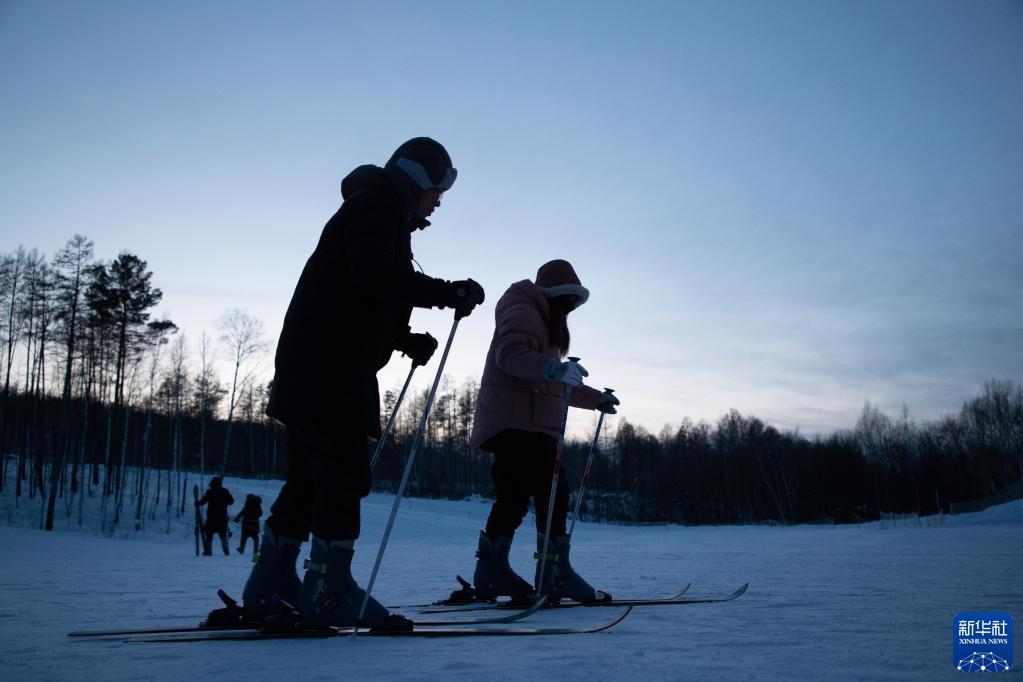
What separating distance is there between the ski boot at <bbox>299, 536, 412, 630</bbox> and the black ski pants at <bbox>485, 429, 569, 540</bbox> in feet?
4.06

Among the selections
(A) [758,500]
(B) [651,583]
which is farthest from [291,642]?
(A) [758,500]

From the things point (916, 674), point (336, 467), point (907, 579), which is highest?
point (336, 467)

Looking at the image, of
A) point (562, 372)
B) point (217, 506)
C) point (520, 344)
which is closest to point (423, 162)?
point (520, 344)

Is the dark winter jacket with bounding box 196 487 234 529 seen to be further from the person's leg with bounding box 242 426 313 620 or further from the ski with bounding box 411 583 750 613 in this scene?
the person's leg with bounding box 242 426 313 620

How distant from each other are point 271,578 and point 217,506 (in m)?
11.7

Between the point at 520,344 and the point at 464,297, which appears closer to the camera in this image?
the point at 464,297

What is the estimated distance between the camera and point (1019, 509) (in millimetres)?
27578

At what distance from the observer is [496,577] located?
3266mm

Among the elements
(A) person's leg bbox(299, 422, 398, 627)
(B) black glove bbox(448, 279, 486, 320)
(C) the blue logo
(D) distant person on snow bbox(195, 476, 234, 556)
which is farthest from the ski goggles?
(D) distant person on snow bbox(195, 476, 234, 556)

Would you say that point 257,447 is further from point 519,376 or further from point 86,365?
point 519,376

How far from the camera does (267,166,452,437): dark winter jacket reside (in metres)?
2.27

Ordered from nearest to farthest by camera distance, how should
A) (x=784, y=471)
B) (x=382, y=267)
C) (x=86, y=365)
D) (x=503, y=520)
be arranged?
(x=382, y=267)
(x=503, y=520)
(x=86, y=365)
(x=784, y=471)

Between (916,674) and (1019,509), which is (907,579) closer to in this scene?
(916,674)

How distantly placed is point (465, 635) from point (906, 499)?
188ft
